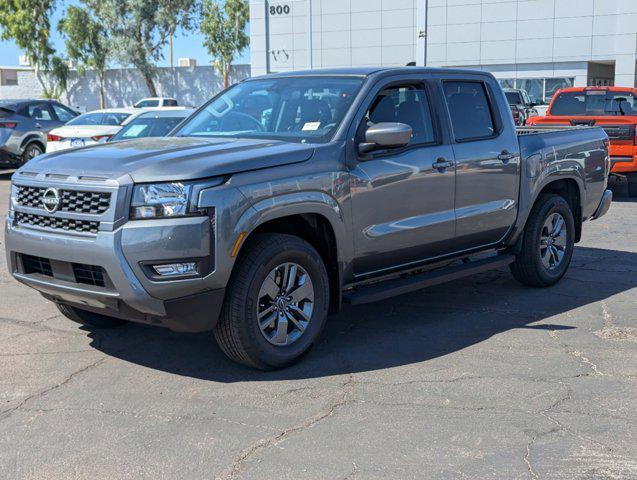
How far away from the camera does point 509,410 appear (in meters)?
4.59

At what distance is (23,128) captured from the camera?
17.8 metres

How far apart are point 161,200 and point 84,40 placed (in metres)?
50.8

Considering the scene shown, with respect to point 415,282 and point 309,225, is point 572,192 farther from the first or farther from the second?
point 309,225

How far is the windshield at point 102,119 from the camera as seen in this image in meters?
16.0

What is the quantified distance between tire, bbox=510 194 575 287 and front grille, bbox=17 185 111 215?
4.03 m

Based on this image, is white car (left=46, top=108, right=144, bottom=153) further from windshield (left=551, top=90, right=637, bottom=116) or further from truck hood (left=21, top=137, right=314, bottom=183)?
truck hood (left=21, top=137, right=314, bottom=183)

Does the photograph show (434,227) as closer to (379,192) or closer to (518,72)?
(379,192)

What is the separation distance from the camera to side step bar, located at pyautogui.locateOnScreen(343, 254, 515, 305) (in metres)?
5.63

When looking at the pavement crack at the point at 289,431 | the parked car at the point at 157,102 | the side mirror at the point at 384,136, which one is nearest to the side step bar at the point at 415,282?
the pavement crack at the point at 289,431

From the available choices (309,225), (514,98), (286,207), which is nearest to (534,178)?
(309,225)

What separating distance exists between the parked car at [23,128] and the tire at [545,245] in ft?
43.6

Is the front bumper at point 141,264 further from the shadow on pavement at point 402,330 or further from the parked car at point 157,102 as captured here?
the parked car at point 157,102

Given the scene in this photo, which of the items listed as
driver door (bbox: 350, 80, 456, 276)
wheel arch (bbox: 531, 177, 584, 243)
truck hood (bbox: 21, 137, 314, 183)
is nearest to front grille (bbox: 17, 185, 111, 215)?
truck hood (bbox: 21, 137, 314, 183)

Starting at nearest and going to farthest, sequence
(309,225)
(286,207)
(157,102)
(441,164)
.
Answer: (286,207), (309,225), (441,164), (157,102)
